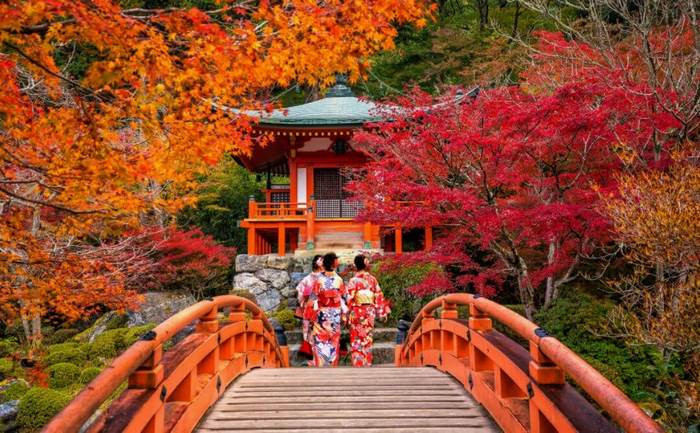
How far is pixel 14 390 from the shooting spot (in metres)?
8.81

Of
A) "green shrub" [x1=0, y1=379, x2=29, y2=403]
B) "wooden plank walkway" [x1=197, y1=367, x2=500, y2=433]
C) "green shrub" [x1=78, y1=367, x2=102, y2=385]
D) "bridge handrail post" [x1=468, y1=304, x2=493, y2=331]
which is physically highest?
"bridge handrail post" [x1=468, y1=304, x2=493, y2=331]

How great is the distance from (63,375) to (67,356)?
156 cm

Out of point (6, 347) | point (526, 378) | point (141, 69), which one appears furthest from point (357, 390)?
point (6, 347)

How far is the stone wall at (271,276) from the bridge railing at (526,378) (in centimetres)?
972

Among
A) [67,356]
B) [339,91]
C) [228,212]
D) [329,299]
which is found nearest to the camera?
[329,299]

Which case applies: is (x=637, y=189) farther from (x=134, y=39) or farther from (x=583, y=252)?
(x=134, y=39)

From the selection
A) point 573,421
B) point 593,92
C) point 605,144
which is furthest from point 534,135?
point 573,421

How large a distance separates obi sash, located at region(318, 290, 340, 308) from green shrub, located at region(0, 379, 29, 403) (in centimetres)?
558

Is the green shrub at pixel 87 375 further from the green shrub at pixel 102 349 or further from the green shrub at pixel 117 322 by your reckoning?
the green shrub at pixel 117 322

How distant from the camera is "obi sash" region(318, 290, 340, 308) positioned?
6977 millimetres

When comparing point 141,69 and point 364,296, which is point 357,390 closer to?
point 141,69

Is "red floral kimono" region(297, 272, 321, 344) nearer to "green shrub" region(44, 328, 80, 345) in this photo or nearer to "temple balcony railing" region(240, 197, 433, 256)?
"temple balcony railing" region(240, 197, 433, 256)

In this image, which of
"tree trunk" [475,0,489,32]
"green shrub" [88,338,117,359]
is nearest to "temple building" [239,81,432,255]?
"green shrub" [88,338,117,359]

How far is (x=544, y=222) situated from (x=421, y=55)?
55.8ft
